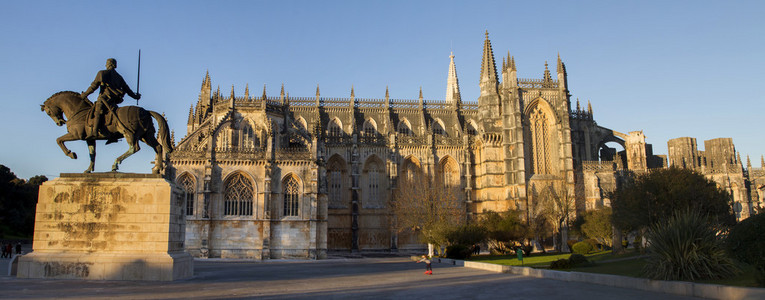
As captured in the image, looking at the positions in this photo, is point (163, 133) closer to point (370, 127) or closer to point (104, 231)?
point (104, 231)

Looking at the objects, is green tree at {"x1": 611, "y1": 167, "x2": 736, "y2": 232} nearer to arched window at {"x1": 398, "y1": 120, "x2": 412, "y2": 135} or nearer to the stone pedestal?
the stone pedestal

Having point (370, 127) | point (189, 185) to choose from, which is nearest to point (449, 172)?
point (370, 127)

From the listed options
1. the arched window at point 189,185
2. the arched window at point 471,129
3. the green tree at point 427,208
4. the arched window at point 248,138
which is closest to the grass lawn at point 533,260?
the green tree at point 427,208

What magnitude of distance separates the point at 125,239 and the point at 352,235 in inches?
1417

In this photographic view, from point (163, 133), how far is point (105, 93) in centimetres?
216

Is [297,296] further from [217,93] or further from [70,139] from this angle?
[217,93]

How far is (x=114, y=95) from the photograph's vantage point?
57.5ft

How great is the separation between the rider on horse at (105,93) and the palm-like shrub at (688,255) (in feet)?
57.0

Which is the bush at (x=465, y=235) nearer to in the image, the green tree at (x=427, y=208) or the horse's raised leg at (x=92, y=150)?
the green tree at (x=427, y=208)

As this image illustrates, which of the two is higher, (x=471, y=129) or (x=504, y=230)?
(x=471, y=129)

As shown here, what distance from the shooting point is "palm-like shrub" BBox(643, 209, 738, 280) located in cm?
1474

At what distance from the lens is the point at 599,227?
1606 inches

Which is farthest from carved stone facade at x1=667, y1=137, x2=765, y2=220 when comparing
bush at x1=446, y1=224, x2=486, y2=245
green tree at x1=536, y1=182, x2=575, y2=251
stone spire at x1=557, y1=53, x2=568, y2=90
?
bush at x1=446, y1=224, x2=486, y2=245

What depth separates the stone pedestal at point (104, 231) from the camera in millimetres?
16172
